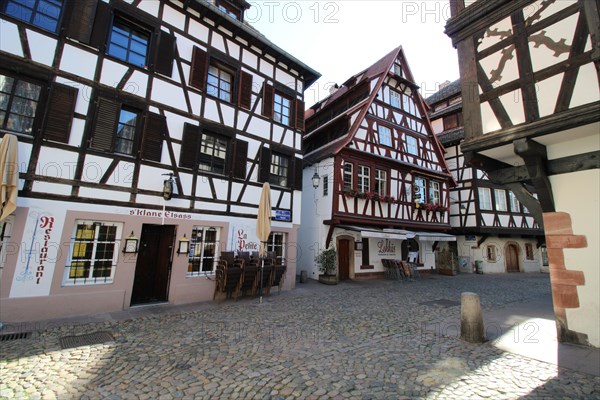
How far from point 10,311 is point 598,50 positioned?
440 inches

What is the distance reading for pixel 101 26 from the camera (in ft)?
23.4

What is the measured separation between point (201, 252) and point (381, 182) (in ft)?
32.0

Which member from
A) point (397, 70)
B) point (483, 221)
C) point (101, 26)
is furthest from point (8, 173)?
point (483, 221)

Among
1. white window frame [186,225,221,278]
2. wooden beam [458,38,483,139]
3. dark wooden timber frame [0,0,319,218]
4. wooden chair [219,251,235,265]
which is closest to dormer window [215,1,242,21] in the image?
dark wooden timber frame [0,0,319,218]

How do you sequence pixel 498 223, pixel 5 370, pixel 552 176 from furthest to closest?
pixel 498 223 < pixel 552 176 < pixel 5 370

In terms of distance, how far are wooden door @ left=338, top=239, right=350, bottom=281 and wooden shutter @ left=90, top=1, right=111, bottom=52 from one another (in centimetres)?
1128

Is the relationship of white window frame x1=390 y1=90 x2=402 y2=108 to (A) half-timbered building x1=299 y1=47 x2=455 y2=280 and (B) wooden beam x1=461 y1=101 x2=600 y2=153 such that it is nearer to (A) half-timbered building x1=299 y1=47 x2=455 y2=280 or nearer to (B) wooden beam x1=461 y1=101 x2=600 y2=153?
(A) half-timbered building x1=299 y1=47 x2=455 y2=280

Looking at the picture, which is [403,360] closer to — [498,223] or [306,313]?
[306,313]

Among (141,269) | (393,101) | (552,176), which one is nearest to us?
(552,176)

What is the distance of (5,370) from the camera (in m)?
3.70

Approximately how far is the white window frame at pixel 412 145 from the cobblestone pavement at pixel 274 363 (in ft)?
37.7

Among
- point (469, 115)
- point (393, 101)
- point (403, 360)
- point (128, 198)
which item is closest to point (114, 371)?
point (403, 360)

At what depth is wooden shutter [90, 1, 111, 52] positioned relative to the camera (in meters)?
7.01

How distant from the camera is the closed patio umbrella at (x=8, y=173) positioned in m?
5.23
